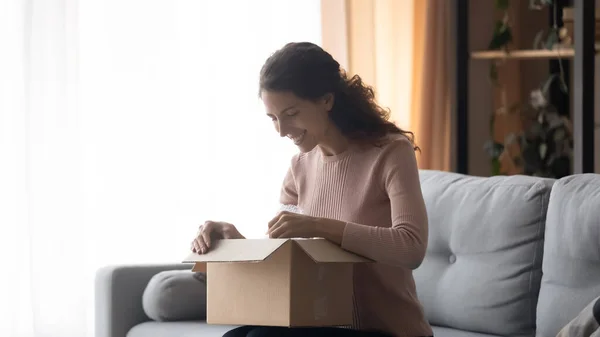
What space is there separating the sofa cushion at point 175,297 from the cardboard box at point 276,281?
67cm

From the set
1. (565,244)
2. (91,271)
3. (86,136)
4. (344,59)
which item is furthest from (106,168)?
(565,244)

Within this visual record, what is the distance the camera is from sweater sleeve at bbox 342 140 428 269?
5.95ft

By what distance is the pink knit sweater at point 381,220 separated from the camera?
184cm

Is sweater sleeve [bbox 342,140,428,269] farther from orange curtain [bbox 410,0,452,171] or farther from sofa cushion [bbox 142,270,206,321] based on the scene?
orange curtain [bbox 410,0,452,171]

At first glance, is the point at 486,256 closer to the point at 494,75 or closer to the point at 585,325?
the point at 585,325

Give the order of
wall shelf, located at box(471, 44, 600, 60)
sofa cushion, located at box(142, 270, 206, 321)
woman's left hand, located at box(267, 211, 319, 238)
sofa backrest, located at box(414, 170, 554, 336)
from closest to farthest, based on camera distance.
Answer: woman's left hand, located at box(267, 211, 319, 238) < sofa backrest, located at box(414, 170, 554, 336) < sofa cushion, located at box(142, 270, 206, 321) < wall shelf, located at box(471, 44, 600, 60)

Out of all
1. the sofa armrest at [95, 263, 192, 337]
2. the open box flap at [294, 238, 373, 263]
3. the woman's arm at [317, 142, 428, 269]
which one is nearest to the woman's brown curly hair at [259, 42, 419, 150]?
the woman's arm at [317, 142, 428, 269]

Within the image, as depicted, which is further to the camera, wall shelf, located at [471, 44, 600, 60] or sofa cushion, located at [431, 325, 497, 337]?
wall shelf, located at [471, 44, 600, 60]

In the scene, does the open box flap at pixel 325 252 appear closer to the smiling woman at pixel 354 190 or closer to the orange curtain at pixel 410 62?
the smiling woman at pixel 354 190

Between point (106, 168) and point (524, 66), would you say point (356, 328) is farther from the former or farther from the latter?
point (524, 66)

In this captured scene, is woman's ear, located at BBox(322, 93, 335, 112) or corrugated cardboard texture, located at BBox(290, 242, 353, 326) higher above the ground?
woman's ear, located at BBox(322, 93, 335, 112)

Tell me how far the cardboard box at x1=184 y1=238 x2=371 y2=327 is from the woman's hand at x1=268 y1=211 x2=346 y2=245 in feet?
0.10

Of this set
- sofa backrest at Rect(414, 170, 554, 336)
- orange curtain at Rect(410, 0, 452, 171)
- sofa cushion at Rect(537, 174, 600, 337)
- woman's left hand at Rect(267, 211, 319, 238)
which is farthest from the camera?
orange curtain at Rect(410, 0, 452, 171)

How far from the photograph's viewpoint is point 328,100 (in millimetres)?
2025
